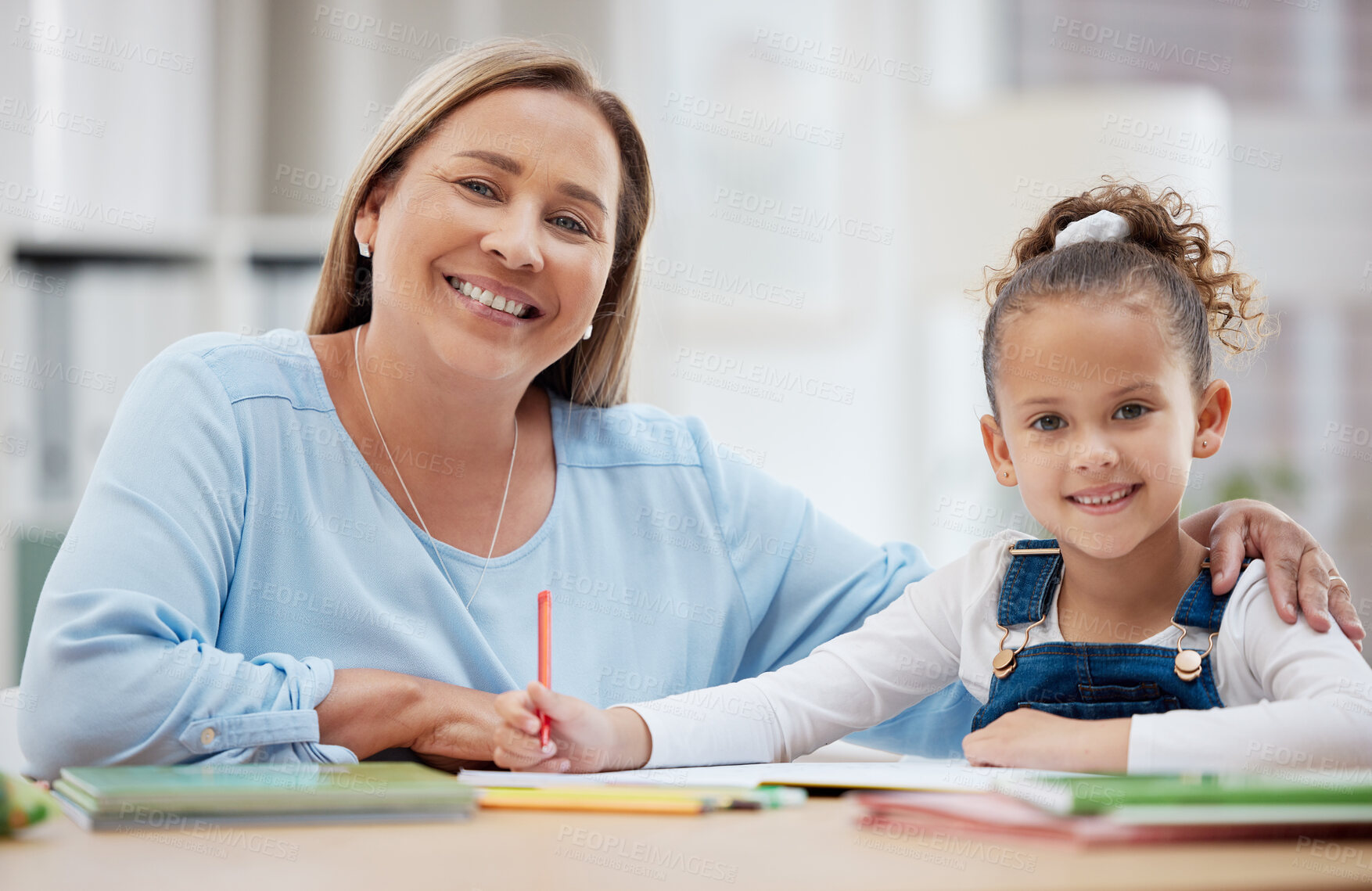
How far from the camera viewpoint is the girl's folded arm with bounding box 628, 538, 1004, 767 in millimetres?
1072

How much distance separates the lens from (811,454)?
149 inches

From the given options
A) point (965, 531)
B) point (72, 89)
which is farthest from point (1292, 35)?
point (72, 89)

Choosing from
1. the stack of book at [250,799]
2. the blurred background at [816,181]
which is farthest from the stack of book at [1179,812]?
the blurred background at [816,181]

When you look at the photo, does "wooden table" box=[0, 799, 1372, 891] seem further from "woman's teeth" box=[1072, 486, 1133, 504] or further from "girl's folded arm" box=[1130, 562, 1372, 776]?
"woman's teeth" box=[1072, 486, 1133, 504]

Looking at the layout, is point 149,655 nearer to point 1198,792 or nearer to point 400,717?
point 400,717

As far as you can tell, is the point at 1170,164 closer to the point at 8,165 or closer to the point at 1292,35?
the point at 1292,35

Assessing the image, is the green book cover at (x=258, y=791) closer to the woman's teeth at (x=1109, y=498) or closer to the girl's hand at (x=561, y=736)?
the girl's hand at (x=561, y=736)

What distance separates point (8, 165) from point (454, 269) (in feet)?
7.09

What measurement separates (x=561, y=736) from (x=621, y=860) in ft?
1.02

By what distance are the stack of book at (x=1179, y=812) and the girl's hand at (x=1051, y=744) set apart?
0.61 feet

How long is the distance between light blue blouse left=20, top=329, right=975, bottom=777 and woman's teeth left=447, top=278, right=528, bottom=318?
0.14m

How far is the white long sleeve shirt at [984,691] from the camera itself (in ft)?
2.81

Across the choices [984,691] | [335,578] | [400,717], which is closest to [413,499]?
[335,578]

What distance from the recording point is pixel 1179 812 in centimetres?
63
